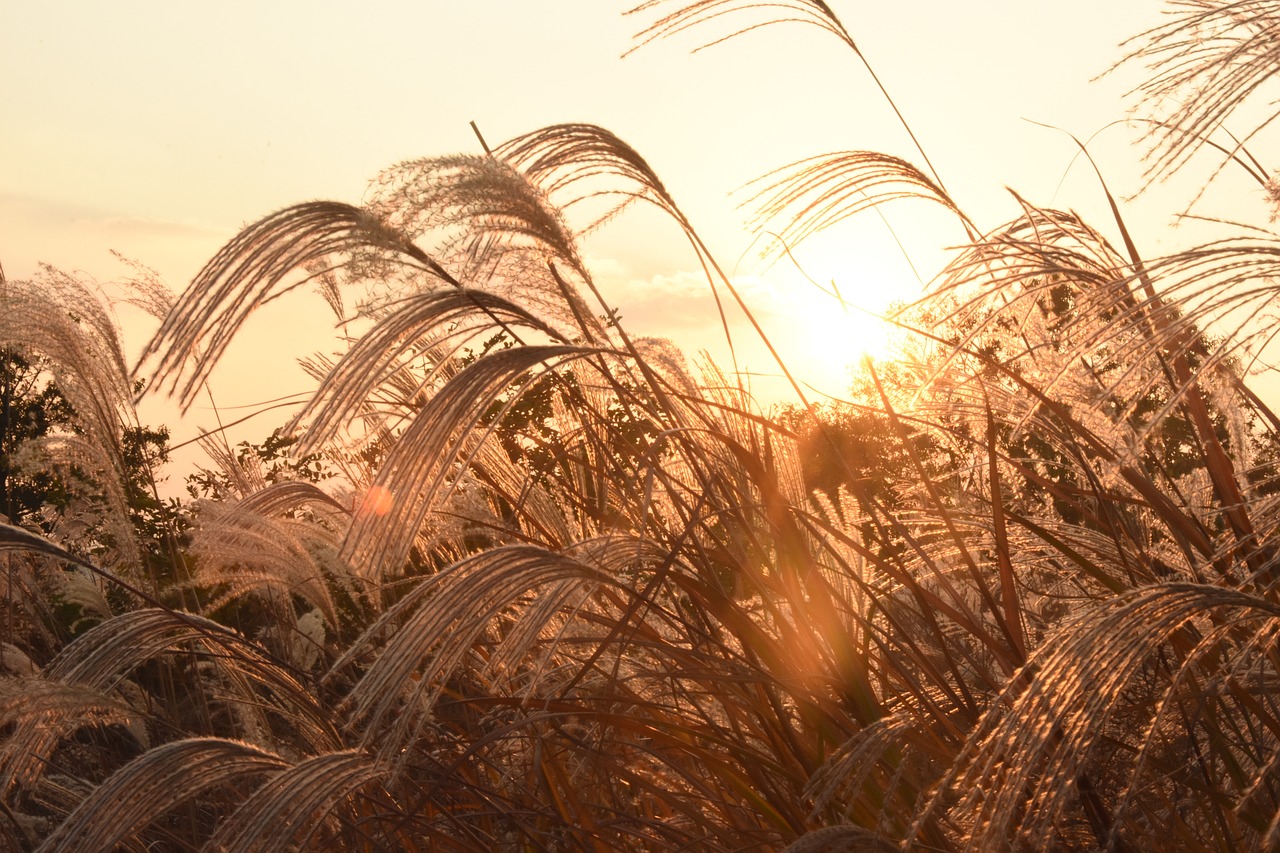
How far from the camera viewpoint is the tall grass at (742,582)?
151cm

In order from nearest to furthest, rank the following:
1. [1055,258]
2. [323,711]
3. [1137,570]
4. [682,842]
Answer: [1055,258] → [682,842] → [1137,570] → [323,711]

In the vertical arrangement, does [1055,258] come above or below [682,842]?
above

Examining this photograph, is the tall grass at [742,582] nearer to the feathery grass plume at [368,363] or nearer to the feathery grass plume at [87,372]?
the feathery grass plume at [368,363]

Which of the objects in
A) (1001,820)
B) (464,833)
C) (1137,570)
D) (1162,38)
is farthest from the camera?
(464,833)

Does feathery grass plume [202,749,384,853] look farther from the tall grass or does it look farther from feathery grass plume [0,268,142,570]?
feathery grass plume [0,268,142,570]

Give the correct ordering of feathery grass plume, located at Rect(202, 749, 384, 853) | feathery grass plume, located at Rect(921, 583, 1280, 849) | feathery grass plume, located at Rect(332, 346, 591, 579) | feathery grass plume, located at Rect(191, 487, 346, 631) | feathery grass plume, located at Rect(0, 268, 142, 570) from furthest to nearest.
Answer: feathery grass plume, located at Rect(0, 268, 142, 570) < feathery grass plume, located at Rect(191, 487, 346, 631) < feathery grass plume, located at Rect(202, 749, 384, 853) < feathery grass plume, located at Rect(332, 346, 591, 579) < feathery grass plume, located at Rect(921, 583, 1280, 849)

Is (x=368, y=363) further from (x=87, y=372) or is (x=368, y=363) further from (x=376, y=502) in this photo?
(x=87, y=372)

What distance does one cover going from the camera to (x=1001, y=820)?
1.11 m

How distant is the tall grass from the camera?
4.96 feet

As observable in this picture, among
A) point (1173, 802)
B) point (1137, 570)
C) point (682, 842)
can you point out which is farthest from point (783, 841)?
point (1137, 570)

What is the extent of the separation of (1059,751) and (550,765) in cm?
171

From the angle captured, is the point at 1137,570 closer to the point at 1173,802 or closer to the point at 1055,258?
the point at 1173,802

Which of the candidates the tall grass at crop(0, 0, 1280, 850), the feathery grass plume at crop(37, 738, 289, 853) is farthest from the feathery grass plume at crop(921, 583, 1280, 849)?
the feathery grass plume at crop(37, 738, 289, 853)

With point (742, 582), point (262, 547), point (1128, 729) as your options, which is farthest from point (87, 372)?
point (1128, 729)
